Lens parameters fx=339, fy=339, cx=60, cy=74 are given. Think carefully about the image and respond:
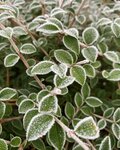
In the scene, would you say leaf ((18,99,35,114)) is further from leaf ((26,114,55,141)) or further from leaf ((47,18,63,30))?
leaf ((47,18,63,30))

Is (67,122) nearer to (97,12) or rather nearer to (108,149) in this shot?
(108,149)

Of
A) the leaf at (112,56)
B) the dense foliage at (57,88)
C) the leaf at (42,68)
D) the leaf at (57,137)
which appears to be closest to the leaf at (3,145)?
the dense foliage at (57,88)

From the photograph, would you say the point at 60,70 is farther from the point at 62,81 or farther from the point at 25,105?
the point at 25,105

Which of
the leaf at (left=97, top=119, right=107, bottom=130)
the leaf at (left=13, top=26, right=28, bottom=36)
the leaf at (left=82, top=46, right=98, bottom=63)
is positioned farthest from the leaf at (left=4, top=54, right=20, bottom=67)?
the leaf at (left=97, top=119, right=107, bottom=130)

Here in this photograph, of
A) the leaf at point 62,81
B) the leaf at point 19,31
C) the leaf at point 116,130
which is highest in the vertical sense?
the leaf at point 19,31

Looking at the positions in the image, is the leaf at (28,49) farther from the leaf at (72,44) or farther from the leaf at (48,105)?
the leaf at (48,105)
